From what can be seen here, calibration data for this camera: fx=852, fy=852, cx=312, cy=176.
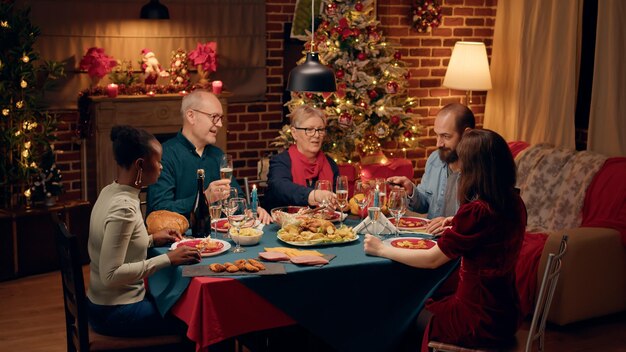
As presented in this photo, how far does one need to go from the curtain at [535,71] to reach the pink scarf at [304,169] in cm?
261

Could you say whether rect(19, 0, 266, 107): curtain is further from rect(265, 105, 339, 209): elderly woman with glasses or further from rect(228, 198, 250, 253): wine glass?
rect(228, 198, 250, 253): wine glass

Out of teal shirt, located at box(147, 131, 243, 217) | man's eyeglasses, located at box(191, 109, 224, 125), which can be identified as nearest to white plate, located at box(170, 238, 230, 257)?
teal shirt, located at box(147, 131, 243, 217)

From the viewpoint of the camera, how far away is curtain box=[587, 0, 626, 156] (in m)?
6.06

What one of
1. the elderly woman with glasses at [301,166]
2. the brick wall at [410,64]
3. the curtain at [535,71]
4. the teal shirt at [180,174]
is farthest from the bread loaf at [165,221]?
the curtain at [535,71]

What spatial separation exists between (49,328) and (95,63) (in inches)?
89.1

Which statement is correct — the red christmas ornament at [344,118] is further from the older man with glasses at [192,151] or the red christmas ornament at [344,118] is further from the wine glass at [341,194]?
the wine glass at [341,194]

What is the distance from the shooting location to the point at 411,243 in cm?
373

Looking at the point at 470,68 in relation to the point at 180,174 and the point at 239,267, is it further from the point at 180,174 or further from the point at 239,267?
the point at 239,267

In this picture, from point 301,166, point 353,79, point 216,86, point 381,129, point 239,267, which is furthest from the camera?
point 216,86

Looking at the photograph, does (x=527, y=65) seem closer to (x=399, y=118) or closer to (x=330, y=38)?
(x=399, y=118)

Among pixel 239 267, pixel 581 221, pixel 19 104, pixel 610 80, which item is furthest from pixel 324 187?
pixel 610 80

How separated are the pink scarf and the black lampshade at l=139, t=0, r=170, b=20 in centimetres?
226

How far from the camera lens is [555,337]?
4934mm

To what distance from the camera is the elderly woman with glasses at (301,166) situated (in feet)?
15.0
